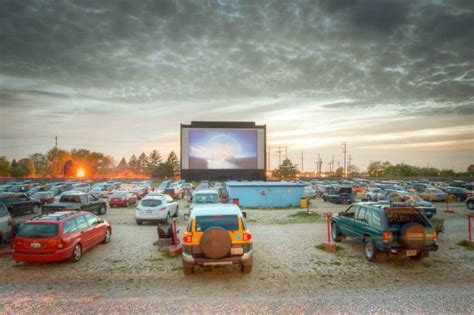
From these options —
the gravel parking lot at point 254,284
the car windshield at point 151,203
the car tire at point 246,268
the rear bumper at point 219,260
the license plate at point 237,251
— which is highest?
the car windshield at point 151,203

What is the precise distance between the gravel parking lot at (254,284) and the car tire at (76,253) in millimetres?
235

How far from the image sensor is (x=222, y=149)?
78.3m

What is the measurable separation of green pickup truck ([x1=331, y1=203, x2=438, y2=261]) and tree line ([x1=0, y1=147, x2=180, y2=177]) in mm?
112252

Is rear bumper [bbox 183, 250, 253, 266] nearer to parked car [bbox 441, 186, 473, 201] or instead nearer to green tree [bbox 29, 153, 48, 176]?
parked car [bbox 441, 186, 473, 201]

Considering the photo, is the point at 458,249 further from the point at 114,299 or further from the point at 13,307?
the point at 13,307

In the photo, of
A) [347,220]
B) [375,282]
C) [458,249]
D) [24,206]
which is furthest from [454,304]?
[24,206]

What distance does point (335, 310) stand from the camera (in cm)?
712

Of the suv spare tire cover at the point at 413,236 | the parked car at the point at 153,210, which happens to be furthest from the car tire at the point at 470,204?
the parked car at the point at 153,210

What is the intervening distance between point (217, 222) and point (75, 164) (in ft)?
439

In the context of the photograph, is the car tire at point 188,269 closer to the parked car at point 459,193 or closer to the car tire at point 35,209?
the car tire at point 35,209

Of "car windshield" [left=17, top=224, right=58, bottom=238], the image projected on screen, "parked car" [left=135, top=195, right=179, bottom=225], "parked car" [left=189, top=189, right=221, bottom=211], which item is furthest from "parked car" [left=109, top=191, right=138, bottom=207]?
the image projected on screen

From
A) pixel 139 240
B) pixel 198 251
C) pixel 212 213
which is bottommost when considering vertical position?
pixel 139 240

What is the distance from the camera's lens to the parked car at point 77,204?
64.5 feet

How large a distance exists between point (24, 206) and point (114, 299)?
19927 millimetres
